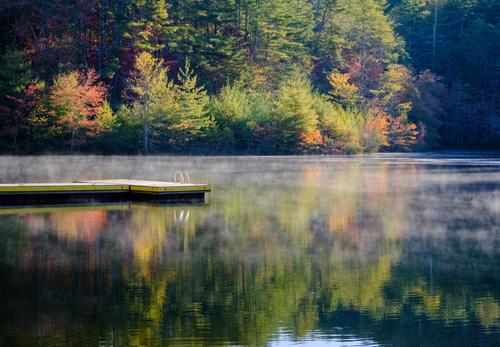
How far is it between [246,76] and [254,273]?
196ft

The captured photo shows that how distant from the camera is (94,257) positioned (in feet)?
52.4

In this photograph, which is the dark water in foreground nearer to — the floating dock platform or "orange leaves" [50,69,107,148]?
the floating dock platform

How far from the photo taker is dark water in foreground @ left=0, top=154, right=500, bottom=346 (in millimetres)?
10781

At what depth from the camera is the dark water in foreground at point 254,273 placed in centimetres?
1078

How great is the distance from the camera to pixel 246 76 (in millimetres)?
73438

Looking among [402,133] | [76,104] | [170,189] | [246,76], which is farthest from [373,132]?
[170,189]

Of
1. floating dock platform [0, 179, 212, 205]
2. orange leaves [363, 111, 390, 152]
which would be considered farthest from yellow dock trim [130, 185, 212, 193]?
orange leaves [363, 111, 390, 152]

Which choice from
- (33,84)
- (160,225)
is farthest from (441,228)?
(33,84)

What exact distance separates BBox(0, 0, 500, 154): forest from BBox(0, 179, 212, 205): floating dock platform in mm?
29615

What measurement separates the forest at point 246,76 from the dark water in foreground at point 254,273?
33159 millimetres

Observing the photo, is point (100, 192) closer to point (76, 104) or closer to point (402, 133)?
point (76, 104)

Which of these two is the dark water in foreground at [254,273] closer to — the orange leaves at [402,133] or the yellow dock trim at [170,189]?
the yellow dock trim at [170,189]

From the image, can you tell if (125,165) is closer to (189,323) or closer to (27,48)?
(27,48)

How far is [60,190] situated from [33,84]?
31713mm
